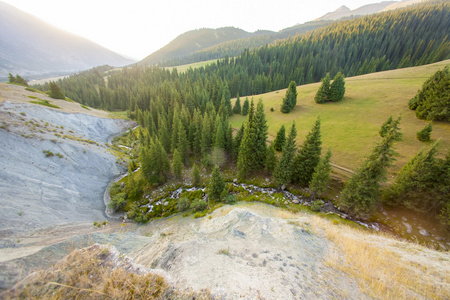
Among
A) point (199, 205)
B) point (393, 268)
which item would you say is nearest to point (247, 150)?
point (199, 205)

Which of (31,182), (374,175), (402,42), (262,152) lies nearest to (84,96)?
(31,182)

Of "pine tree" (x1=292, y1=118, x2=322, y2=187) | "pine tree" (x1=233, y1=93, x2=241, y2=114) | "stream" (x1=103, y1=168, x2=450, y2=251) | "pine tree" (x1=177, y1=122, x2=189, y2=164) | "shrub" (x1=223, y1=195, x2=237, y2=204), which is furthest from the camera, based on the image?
"pine tree" (x1=233, y1=93, x2=241, y2=114)

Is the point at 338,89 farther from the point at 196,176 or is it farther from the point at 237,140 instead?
the point at 196,176

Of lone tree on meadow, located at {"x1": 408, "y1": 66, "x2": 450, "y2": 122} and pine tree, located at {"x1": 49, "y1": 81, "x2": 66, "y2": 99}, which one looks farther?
pine tree, located at {"x1": 49, "y1": 81, "x2": 66, "y2": 99}

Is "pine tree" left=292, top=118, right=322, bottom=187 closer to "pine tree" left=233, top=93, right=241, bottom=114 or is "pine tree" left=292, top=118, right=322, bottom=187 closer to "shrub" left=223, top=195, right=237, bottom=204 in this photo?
"shrub" left=223, top=195, right=237, bottom=204

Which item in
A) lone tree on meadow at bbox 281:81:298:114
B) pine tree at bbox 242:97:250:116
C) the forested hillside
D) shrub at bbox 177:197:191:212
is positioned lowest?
shrub at bbox 177:197:191:212

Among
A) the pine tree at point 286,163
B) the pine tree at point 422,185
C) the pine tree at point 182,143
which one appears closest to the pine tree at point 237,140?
the pine tree at point 286,163

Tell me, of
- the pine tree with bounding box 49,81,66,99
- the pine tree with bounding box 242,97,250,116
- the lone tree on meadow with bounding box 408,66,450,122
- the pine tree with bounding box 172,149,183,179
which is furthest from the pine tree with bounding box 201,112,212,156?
the pine tree with bounding box 49,81,66,99

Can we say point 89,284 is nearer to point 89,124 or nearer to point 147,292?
point 147,292
